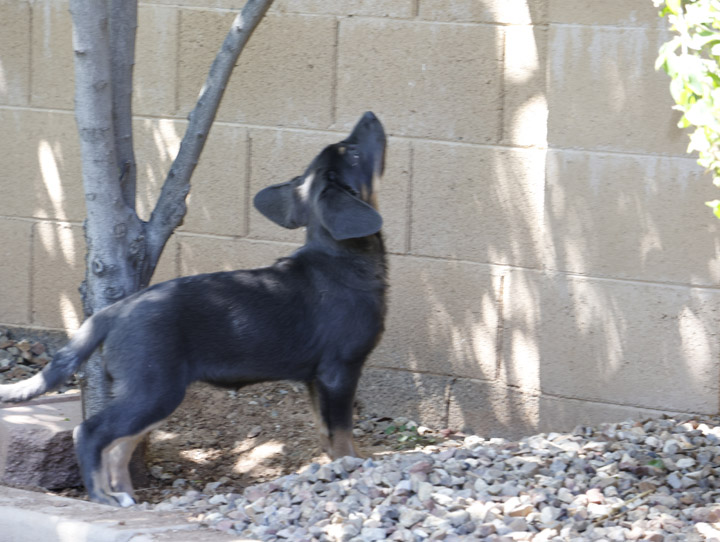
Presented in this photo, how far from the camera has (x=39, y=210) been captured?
598 centimetres

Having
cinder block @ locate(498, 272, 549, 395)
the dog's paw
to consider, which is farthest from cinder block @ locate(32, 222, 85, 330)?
cinder block @ locate(498, 272, 549, 395)

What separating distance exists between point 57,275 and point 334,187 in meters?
2.54

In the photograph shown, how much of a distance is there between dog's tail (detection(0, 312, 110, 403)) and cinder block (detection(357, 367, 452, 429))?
1.92 m

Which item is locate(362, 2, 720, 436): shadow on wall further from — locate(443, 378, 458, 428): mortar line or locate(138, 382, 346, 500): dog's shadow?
locate(138, 382, 346, 500): dog's shadow

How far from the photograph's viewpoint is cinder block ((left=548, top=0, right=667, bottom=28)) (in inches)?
181

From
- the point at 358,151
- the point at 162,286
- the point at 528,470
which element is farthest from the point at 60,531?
the point at 358,151

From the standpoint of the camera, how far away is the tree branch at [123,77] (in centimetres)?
435

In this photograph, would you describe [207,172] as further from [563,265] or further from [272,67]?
[563,265]

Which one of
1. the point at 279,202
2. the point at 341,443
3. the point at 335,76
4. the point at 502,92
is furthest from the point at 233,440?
the point at 502,92

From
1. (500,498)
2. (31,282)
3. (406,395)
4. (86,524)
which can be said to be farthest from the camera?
(31,282)

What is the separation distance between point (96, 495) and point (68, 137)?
8.81ft

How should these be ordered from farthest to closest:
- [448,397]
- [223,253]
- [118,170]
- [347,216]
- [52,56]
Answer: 1. [52,56]
2. [223,253]
3. [448,397]
4. [118,170]
5. [347,216]

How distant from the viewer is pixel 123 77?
4387 mm

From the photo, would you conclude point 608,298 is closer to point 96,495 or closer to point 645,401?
point 645,401
